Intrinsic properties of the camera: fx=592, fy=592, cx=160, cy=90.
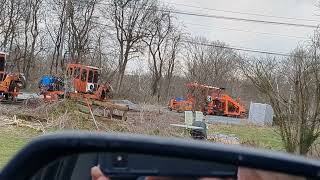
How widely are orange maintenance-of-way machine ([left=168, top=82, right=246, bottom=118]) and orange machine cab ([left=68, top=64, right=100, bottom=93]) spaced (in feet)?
20.9

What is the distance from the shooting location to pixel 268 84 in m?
13.0

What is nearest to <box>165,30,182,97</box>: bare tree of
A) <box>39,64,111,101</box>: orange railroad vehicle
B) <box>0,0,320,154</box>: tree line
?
<box>0,0,320,154</box>: tree line

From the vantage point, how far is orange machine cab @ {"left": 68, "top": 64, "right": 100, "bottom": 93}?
111 feet

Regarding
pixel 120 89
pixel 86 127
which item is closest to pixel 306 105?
pixel 86 127

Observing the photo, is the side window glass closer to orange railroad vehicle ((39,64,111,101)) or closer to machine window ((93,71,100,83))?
orange railroad vehicle ((39,64,111,101))

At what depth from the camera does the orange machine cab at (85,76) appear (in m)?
33.7

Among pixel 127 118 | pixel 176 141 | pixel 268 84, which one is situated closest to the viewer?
pixel 176 141

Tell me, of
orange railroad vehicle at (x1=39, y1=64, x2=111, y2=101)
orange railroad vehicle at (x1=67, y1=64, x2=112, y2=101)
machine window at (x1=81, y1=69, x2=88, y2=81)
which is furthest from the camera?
machine window at (x1=81, y1=69, x2=88, y2=81)

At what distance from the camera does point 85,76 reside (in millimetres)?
34906

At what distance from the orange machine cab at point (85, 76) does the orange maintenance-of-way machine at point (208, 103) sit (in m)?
6.37

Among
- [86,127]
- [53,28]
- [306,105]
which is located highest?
[53,28]

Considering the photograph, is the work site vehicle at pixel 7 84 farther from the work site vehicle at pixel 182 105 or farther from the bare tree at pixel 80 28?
the bare tree at pixel 80 28

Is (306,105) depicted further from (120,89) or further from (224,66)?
(224,66)

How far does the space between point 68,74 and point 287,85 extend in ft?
67.2
